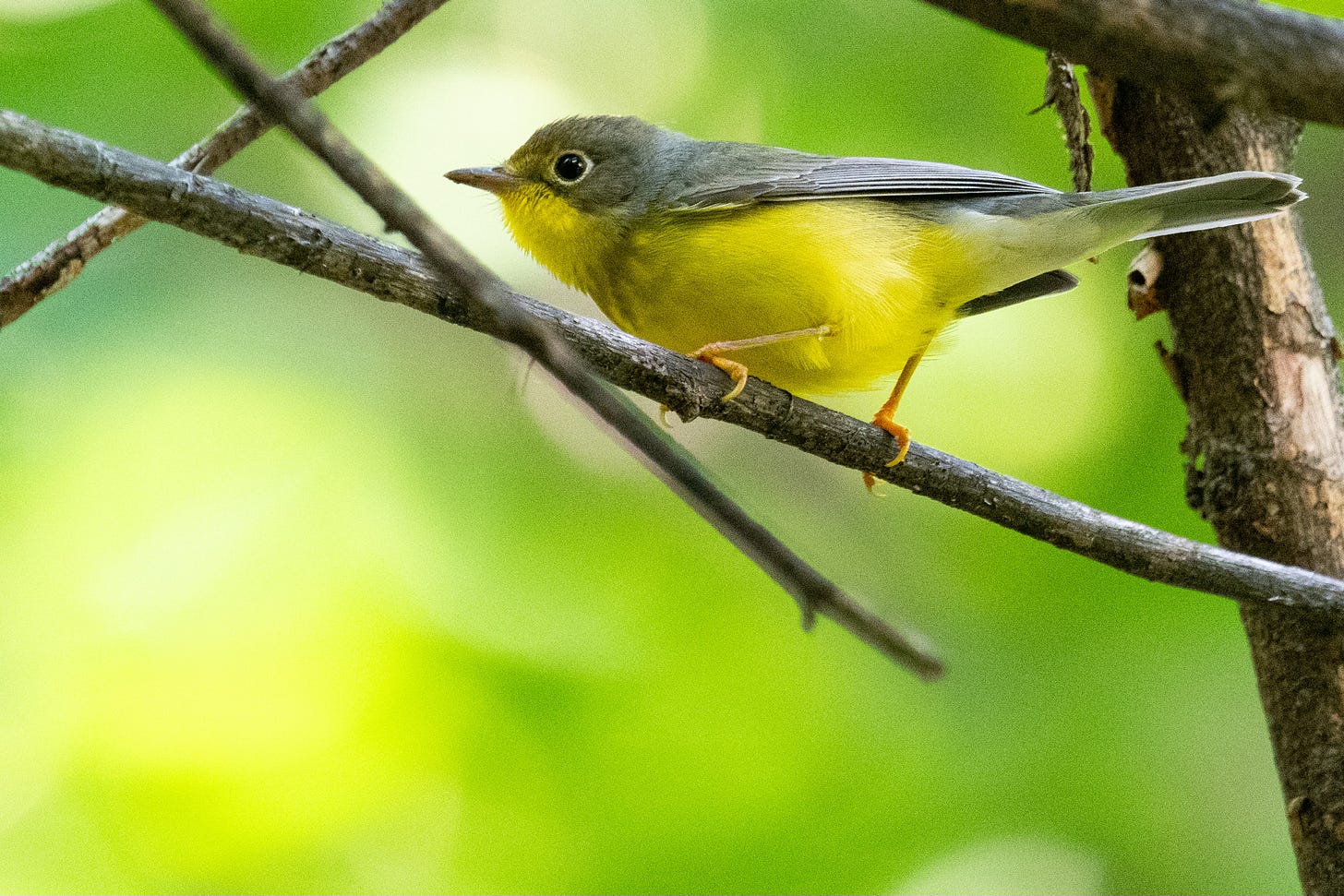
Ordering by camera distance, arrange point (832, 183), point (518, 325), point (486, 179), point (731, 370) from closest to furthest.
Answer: point (518, 325) → point (731, 370) → point (832, 183) → point (486, 179)

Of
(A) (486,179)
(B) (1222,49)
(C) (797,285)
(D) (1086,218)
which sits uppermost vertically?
(A) (486,179)

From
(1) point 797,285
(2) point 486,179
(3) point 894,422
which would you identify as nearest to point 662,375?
(1) point 797,285

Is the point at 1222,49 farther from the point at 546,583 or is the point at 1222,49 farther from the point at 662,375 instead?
the point at 546,583

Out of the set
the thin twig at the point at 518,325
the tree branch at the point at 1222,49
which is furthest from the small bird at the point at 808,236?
the thin twig at the point at 518,325

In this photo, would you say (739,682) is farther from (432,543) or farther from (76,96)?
(76,96)

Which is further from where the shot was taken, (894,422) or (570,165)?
(570,165)

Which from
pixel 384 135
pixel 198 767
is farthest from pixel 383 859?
pixel 384 135

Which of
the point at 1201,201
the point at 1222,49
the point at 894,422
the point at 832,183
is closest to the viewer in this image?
the point at 1222,49
